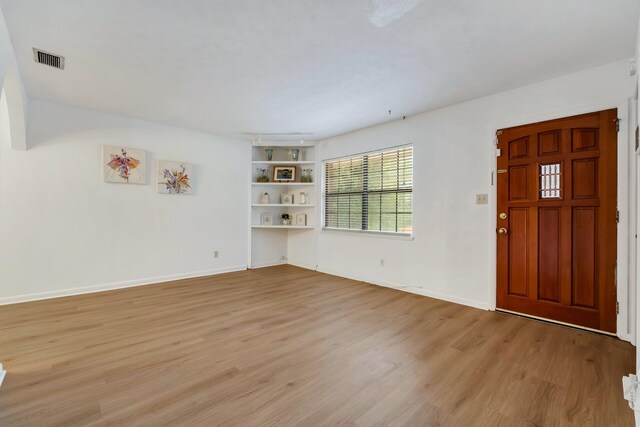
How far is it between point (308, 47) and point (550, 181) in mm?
2718

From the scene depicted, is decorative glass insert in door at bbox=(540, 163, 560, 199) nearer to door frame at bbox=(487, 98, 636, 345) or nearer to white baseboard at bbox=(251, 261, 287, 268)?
A: door frame at bbox=(487, 98, 636, 345)

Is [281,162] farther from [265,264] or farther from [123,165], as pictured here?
[123,165]

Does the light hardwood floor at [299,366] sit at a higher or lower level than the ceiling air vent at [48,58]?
lower

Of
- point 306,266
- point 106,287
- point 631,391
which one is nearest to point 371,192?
point 306,266

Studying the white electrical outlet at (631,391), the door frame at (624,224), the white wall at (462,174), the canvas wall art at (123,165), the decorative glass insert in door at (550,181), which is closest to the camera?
the white electrical outlet at (631,391)

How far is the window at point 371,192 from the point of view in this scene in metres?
4.17

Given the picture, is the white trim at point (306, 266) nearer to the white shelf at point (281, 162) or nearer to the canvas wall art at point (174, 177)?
the white shelf at point (281, 162)

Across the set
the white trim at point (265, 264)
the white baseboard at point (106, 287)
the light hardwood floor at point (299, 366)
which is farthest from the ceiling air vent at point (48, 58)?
the white trim at point (265, 264)

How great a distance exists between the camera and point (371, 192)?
4637 millimetres

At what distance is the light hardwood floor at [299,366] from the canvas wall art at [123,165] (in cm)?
171

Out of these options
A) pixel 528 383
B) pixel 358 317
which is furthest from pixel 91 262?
pixel 528 383

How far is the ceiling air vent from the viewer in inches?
97.0

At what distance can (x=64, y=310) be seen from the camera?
313 centimetres

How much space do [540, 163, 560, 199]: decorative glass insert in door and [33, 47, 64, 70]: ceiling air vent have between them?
4.74 m
